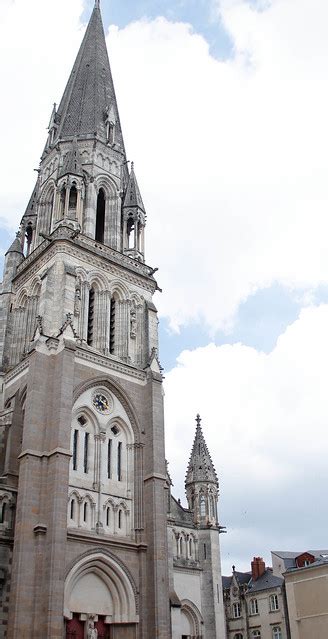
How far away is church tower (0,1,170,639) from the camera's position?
25969 mm

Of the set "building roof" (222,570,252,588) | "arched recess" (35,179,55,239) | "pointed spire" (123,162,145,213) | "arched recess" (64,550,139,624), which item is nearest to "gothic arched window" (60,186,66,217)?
"arched recess" (35,179,55,239)

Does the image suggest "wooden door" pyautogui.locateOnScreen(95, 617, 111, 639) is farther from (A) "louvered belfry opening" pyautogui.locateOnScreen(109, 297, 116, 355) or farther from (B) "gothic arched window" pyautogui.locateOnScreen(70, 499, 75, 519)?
(A) "louvered belfry opening" pyautogui.locateOnScreen(109, 297, 116, 355)

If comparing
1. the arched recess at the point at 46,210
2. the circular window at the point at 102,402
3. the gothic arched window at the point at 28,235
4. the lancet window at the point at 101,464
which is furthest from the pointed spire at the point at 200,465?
the gothic arched window at the point at 28,235

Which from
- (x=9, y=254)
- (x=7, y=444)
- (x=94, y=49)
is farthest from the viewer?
(x=94, y=49)

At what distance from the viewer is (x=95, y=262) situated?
113 feet

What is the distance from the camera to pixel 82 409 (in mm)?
30156

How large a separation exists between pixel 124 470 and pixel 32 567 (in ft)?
23.5

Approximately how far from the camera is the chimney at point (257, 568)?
169 ft

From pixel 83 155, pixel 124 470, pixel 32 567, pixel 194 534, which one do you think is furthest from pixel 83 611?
pixel 83 155

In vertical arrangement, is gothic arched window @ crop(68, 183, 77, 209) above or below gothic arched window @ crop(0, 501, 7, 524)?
above

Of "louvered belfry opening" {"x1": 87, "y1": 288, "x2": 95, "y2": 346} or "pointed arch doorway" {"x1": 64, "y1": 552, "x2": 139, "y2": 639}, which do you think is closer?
"pointed arch doorway" {"x1": 64, "y1": 552, "x2": 139, "y2": 639}

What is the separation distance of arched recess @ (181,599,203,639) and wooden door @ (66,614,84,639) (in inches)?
313

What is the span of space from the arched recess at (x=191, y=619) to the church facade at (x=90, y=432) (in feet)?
0.28

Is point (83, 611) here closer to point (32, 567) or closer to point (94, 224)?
point (32, 567)
